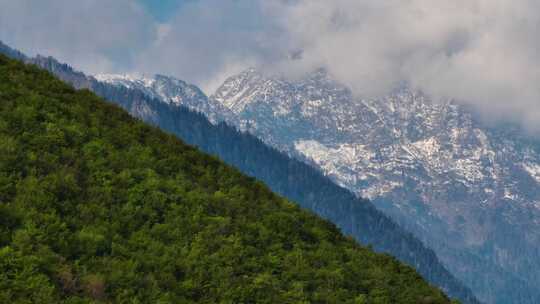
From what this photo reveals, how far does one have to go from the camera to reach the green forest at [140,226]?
21.1m

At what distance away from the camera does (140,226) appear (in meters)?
24.9

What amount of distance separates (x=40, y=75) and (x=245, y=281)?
49.0 ft

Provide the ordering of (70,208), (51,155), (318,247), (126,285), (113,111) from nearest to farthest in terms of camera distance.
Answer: (126,285), (70,208), (51,155), (318,247), (113,111)

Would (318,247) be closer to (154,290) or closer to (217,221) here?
(217,221)

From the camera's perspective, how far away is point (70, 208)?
77.6 feet

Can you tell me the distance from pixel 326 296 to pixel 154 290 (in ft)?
19.4

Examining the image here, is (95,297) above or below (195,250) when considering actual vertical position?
below

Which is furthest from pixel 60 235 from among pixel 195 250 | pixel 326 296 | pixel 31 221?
pixel 326 296

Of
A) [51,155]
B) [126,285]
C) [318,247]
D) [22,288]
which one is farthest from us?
[318,247]

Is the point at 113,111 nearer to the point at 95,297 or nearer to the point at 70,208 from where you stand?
the point at 70,208

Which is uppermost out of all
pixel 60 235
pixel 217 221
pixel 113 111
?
pixel 113 111

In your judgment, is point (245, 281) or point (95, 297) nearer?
point (95, 297)

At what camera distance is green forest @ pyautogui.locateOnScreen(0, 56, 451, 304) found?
2108 centimetres

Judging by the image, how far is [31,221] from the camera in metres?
21.7
